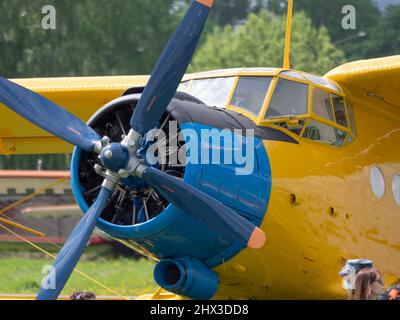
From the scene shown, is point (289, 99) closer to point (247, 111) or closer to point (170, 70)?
point (247, 111)

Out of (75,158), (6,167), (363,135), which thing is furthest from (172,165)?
(6,167)

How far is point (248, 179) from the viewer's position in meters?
10.3

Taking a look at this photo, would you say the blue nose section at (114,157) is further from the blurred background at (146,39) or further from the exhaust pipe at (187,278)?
the blurred background at (146,39)

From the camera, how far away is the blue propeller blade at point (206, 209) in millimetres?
9664

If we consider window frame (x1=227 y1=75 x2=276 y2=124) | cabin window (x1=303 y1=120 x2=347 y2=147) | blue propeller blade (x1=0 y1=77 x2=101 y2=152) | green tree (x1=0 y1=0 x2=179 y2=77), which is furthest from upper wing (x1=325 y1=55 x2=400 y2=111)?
green tree (x1=0 y1=0 x2=179 y2=77)

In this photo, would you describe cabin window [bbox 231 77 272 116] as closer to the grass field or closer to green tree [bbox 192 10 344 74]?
the grass field

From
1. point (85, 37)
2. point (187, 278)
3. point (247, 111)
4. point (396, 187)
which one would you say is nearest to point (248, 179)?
point (247, 111)

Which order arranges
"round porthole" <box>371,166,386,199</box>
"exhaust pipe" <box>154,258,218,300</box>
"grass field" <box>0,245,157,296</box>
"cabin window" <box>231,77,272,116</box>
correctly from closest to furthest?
"exhaust pipe" <box>154,258,218,300</box>
"cabin window" <box>231,77,272,116</box>
"round porthole" <box>371,166,386,199</box>
"grass field" <box>0,245,157,296</box>

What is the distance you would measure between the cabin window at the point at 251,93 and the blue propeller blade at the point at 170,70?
127 centimetres

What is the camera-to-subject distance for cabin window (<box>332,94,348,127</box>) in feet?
39.0

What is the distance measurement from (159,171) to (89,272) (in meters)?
12.1

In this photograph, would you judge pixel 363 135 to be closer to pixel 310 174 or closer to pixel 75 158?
pixel 310 174

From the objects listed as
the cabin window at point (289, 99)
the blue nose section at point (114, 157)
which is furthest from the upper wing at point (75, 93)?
the blue nose section at point (114, 157)

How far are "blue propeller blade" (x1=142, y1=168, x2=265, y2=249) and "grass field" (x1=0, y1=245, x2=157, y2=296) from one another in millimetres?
9262
